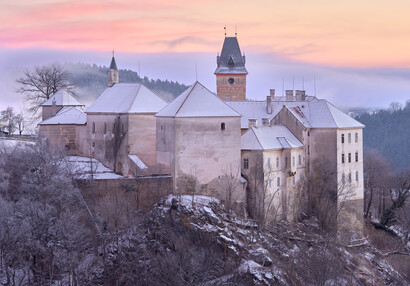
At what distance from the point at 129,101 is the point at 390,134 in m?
107

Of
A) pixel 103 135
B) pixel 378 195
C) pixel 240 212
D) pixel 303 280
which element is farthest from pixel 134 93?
pixel 378 195

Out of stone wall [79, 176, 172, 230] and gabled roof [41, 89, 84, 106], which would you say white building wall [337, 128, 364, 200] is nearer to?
stone wall [79, 176, 172, 230]

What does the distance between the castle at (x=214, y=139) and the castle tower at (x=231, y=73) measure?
1869 centimetres

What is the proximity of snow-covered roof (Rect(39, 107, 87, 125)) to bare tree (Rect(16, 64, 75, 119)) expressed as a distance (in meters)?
12.0

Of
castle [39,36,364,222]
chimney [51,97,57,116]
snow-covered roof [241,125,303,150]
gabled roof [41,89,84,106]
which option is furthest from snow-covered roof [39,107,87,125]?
snow-covered roof [241,125,303,150]

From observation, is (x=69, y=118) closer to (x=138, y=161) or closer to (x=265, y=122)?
(x=138, y=161)

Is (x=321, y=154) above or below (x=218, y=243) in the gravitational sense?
above

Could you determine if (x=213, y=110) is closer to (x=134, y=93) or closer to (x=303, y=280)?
(x=134, y=93)

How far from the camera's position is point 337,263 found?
153ft

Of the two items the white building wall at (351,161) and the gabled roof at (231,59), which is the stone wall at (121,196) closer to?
the white building wall at (351,161)

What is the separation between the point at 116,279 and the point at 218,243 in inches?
257

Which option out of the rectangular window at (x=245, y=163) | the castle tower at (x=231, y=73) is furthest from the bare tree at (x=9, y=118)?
the rectangular window at (x=245, y=163)

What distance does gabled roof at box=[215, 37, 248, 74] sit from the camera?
274 ft

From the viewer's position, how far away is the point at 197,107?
1873 inches
